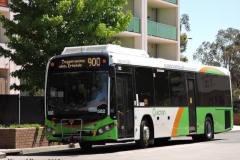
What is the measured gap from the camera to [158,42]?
54.3 meters

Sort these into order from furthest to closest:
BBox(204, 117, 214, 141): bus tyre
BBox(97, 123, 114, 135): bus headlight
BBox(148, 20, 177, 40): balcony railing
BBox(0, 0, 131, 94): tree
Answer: BBox(148, 20, 177, 40): balcony railing < BBox(204, 117, 214, 141): bus tyre < BBox(0, 0, 131, 94): tree < BBox(97, 123, 114, 135): bus headlight

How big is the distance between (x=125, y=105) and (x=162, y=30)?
30.7 m

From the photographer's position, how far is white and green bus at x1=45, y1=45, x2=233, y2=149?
2109cm

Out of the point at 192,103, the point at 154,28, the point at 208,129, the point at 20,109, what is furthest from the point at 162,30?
the point at 192,103

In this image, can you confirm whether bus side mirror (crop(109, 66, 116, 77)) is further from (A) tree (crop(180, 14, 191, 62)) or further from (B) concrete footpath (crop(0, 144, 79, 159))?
(A) tree (crop(180, 14, 191, 62))

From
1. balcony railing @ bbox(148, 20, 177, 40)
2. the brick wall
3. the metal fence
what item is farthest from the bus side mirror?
balcony railing @ bbox(148, 20, 177, 40)

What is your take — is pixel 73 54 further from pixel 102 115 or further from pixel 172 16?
pixel 172 16

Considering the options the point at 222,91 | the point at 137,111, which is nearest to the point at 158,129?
the point at 137,111

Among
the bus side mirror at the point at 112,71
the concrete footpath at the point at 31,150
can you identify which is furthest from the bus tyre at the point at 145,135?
the concrete footpath at the point at 31,150

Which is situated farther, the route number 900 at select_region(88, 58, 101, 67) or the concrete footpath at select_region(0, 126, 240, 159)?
the concrete footpath at select_region(0, 126, 240, 159)

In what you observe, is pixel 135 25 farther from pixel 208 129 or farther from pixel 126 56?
pixel 126 56

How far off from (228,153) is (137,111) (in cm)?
377

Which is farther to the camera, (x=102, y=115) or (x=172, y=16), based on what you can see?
(x=172, y=16)

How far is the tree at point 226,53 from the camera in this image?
286ft
